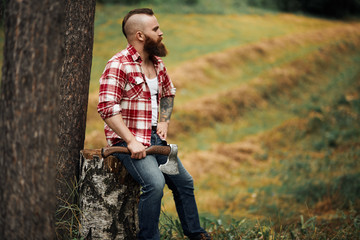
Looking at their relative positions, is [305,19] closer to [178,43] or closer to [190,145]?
[178,43]

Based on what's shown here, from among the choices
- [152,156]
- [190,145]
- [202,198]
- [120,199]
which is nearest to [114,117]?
[152,156]

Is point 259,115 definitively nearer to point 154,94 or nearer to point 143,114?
point 154,94

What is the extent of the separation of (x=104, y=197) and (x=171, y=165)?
598 millimetres

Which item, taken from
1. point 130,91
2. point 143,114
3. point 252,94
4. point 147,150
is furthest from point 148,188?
point 252,94

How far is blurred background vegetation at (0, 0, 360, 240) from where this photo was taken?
527 cm

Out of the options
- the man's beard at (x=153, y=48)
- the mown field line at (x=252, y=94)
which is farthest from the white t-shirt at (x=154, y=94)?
the mown field line at (x=252, y=94)

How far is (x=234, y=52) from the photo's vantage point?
1441cm

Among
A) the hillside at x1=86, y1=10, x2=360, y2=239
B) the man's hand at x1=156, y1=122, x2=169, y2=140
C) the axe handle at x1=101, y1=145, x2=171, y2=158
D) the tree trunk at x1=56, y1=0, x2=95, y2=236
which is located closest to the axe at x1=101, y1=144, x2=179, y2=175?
the axe handle at x1=101, y1=145, x2=171, y2=158

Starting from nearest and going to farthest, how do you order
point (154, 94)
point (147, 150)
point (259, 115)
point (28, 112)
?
point (28, 112), point (147, 150), point (154, 94), point (259, 115)

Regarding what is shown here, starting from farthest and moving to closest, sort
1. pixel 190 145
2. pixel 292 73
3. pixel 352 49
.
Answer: pixel 352 49, pixel 292 73, pixel 190 145

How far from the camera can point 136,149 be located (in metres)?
2.75

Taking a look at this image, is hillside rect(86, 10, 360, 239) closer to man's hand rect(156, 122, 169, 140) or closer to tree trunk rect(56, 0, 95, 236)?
man's hand rect(156, 122, 169, 140)

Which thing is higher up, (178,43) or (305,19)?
(305,19)

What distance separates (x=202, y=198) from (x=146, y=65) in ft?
12.6
